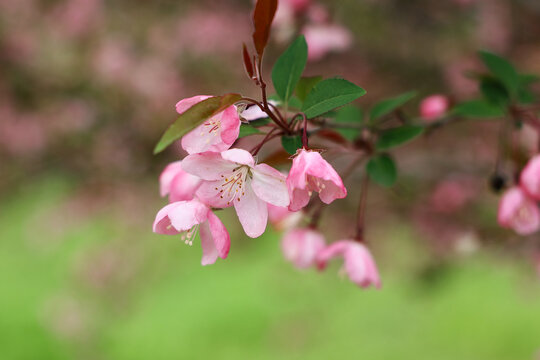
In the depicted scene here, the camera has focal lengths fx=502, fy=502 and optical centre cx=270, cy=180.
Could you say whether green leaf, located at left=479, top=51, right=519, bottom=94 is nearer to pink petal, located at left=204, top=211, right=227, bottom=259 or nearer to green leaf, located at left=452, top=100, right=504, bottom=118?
green leaf, located at left=452, top=100, right=504, bottom=118

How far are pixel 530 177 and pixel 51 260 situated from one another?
25.9ft

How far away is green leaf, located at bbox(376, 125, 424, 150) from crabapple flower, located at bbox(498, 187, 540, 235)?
23cm

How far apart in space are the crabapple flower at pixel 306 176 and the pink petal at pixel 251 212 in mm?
73

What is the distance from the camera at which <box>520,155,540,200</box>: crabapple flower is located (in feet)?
2.74

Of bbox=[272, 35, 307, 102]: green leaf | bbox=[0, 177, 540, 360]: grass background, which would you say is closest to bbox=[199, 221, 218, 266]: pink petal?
bbox=[272, 35, 307, 102]: green leaf

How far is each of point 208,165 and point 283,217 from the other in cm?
49

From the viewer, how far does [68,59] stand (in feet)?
9.85

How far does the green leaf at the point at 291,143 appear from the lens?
2.08 ft

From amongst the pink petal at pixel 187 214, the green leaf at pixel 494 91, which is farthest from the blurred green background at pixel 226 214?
the pink petal at pixel 187 214

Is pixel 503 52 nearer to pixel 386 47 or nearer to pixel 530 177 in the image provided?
pixel 386 47

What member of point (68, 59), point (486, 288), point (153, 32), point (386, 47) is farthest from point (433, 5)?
point (486, 288)

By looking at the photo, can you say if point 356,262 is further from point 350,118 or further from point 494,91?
point 494,91

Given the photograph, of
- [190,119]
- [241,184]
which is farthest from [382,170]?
[190,119]

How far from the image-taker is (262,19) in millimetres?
614
